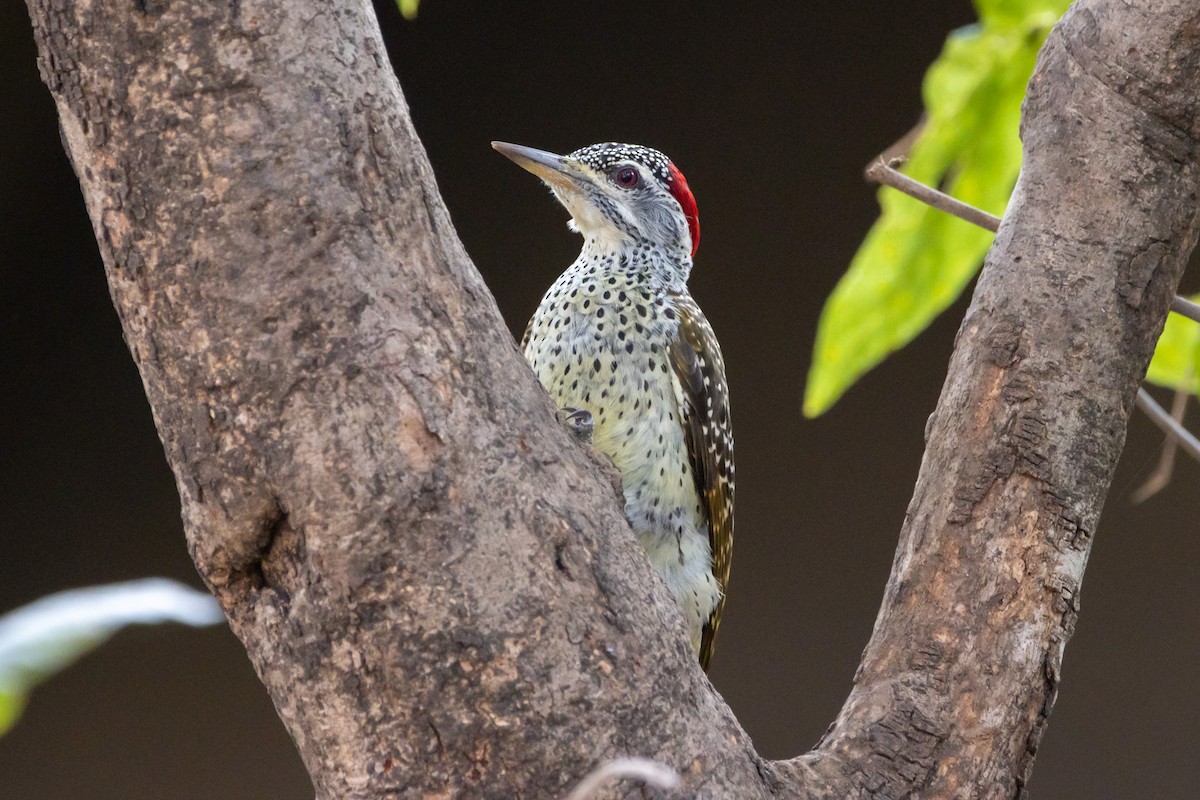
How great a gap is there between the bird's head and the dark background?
1.22 metres

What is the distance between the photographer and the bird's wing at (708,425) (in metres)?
2.15

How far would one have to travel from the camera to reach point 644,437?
2.08 metres

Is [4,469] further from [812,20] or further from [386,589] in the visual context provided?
[386,589]

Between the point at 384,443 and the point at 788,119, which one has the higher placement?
the point at 788,119

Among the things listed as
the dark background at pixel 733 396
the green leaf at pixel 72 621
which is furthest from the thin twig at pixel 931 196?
the dark background at pixel 733 396

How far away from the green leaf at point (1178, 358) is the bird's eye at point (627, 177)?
963 millimetres

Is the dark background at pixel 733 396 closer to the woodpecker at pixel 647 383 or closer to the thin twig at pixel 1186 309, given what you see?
the woodpecker at pixel 647 383

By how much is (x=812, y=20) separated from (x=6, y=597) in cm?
282

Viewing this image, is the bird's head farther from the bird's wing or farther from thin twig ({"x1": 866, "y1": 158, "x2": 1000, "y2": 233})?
thin twig ({"x1": 866, "y1": 158, "x2": 1000, "y2": 233})

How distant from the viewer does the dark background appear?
3.54 meters

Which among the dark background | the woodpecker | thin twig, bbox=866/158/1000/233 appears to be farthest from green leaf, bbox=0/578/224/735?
thin twig, bbox=866/158/1000/233

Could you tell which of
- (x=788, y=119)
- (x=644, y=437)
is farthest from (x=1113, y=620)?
(x=644, y=437)

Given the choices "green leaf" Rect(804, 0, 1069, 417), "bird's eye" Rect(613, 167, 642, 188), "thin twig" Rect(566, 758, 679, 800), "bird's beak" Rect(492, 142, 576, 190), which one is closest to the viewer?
"thin twig" Rect(566, 758, 679, 800)

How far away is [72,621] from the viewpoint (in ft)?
8.61
